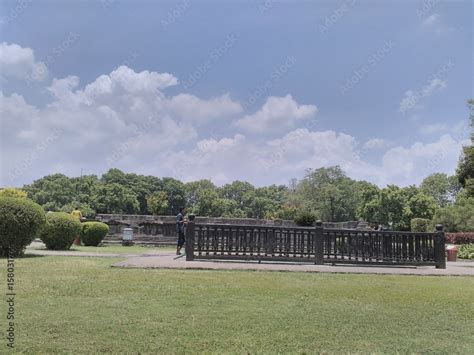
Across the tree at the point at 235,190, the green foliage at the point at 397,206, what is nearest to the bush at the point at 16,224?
the green foliage at the point at 397,206

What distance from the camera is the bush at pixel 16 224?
11.9m

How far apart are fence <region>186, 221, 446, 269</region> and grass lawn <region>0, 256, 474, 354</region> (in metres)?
3.69

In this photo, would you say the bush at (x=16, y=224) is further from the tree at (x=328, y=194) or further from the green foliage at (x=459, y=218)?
the tree at (x=328, y=194)

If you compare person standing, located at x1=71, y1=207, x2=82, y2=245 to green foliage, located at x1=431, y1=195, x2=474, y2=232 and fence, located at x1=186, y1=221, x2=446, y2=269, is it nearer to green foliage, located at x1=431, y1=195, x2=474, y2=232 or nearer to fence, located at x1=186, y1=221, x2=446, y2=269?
fence, located at x1=186, y1=221, x2=446, y2=269

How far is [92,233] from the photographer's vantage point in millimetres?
21031

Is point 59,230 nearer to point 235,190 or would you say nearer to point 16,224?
point 16,224

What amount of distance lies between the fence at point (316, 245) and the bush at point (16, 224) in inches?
158

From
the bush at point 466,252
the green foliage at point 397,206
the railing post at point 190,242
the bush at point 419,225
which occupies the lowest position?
the bush at point 466,252

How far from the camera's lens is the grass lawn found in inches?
180

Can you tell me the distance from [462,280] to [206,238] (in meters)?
6.17

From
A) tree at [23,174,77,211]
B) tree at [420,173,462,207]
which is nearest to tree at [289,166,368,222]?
tree at [420,173,462,207]

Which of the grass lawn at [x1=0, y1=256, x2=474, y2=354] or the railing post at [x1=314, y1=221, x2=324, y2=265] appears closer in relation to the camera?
the grass lawn at [x1=0, y1=256, x2=474, y2=354]

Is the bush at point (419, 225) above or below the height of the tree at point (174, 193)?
below

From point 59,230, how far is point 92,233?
515 centimetres
